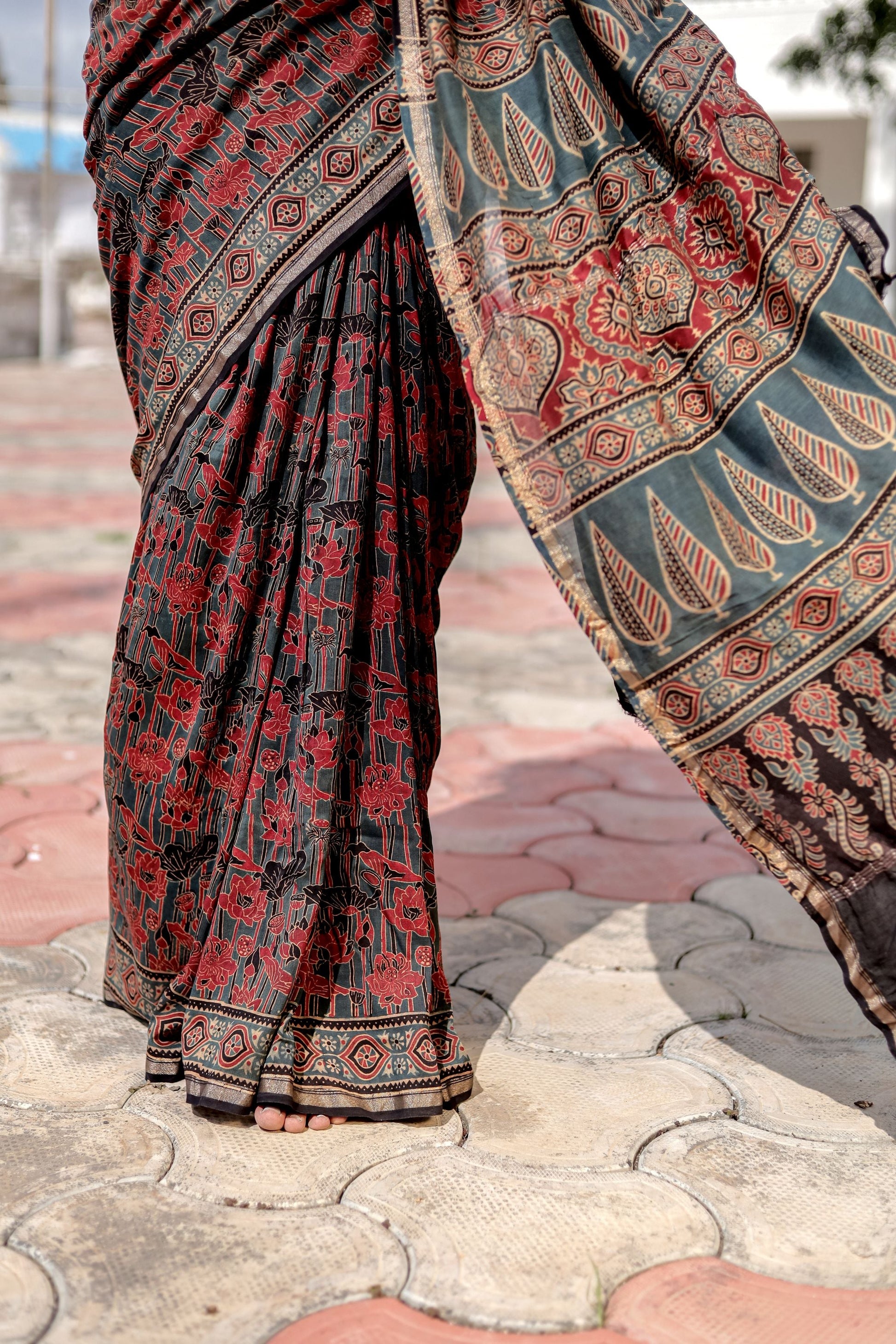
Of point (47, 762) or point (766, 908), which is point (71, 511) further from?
point (766, 908)

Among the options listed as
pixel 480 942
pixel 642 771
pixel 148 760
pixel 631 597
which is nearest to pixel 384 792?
pixel 148 760

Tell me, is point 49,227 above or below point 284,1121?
above

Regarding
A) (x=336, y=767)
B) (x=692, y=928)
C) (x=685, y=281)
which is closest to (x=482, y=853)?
(x=692, y=928)

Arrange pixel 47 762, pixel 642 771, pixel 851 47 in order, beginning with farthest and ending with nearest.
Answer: pixel 851 47 → pixel 642 771 → pixel 47 762

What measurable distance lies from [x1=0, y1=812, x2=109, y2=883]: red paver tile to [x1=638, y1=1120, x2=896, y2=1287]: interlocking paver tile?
1.28m

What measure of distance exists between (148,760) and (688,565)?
2.53 ft

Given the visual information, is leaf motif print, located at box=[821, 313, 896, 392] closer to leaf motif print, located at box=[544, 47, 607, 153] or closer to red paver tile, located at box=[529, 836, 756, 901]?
leaf motif print, located at box=[544, 47, 607, 153]

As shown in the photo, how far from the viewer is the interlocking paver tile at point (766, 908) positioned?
229cm

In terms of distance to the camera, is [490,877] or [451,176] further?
[490,877]

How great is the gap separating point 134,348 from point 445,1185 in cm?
120

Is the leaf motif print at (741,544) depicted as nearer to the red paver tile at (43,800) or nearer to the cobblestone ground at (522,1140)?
the cobblestone ground at (522,1140)

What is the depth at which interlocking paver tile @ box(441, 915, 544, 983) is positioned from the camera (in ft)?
7.14

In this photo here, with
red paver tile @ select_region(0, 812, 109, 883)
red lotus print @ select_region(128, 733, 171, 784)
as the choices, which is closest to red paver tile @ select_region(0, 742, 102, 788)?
red paver tile @ select_region(0, 812, 109, 883)

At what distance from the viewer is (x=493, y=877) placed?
253cm
